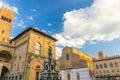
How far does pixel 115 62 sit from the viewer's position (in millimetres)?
39531

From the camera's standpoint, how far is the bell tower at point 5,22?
32.3 meters

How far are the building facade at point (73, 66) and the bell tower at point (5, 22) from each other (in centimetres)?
1772

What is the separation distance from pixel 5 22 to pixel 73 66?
2371 cm

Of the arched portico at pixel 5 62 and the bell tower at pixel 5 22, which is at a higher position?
the bell tower at pixel 5 22

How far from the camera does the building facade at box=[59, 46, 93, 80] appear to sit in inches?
1153

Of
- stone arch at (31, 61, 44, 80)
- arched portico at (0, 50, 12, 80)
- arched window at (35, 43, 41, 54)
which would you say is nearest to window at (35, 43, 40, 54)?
arched window at (35, 43, 41, 54)

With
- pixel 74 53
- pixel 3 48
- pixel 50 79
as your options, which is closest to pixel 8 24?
pixel 3 48

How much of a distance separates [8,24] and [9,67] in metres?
14.7

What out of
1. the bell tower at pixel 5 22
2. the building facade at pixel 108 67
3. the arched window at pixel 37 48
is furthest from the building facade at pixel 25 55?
the building facade at pixel 108 67

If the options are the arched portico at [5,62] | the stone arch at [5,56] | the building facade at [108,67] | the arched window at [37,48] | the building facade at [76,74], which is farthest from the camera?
the building facade at [108,67]

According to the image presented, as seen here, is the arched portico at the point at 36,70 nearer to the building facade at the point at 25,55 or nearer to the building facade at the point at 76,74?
the building facade at the point at 25,55

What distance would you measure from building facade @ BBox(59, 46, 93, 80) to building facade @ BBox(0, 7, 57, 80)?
732cm

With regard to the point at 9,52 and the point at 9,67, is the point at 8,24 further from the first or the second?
the point at 9,67

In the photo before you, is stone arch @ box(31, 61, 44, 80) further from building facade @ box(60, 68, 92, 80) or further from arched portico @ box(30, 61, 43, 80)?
building facade @ box(60, 68, 92, 80)
